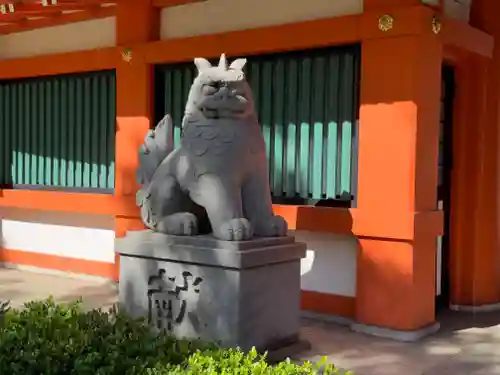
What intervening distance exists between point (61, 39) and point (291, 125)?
11.9ft

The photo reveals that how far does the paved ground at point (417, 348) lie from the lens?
185 inches

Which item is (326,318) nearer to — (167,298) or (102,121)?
(167,298)

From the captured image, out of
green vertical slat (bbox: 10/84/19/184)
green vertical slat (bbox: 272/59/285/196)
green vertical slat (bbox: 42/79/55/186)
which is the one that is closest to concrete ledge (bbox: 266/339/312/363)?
green vertical slat (bbox: 272/59/285/196)

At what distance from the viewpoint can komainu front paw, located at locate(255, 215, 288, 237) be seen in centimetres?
491

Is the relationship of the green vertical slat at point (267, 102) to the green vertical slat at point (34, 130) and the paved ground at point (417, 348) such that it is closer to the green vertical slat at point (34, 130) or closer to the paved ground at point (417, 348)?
the paved ground at point (417, 348)

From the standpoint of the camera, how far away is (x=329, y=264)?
20.2 feet

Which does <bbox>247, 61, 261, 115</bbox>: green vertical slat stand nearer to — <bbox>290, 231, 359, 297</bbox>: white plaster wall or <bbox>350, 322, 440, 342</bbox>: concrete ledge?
<bbox>290, 231, 359, 297</bbox>: white plaster wall

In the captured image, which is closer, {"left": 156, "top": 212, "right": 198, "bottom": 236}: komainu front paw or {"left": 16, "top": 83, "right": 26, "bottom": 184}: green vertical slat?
{"left": 156, "top": 212, "right": 198, "bottom": 236}: komainu front paw

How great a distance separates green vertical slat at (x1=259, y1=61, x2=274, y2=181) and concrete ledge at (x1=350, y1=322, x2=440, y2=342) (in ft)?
5.60

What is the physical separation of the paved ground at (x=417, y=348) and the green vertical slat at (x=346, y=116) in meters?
1.36

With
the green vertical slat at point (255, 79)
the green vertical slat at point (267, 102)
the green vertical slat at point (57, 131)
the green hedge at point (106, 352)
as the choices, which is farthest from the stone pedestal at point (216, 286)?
the green vertical slat at point (57, 131)

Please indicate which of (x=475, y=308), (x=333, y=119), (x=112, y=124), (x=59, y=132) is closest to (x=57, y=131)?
(x=59, y=132)

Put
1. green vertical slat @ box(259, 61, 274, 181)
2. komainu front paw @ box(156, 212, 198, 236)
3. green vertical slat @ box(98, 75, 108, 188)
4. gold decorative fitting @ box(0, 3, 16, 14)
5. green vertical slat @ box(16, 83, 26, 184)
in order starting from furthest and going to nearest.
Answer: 1. green vertical slat @ box(16, 83, 26, 184)
2. green vertical slat @ box(98, 75, 108, 188)
3. gold decorative fitting @ box(0, 3, 16, 14)
4. green vertical slat @ box(259, 61, 274, 181)
5. komainu front paw @ box(156, 212, 198, 236)

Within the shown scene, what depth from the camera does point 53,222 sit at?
8.39 meters
